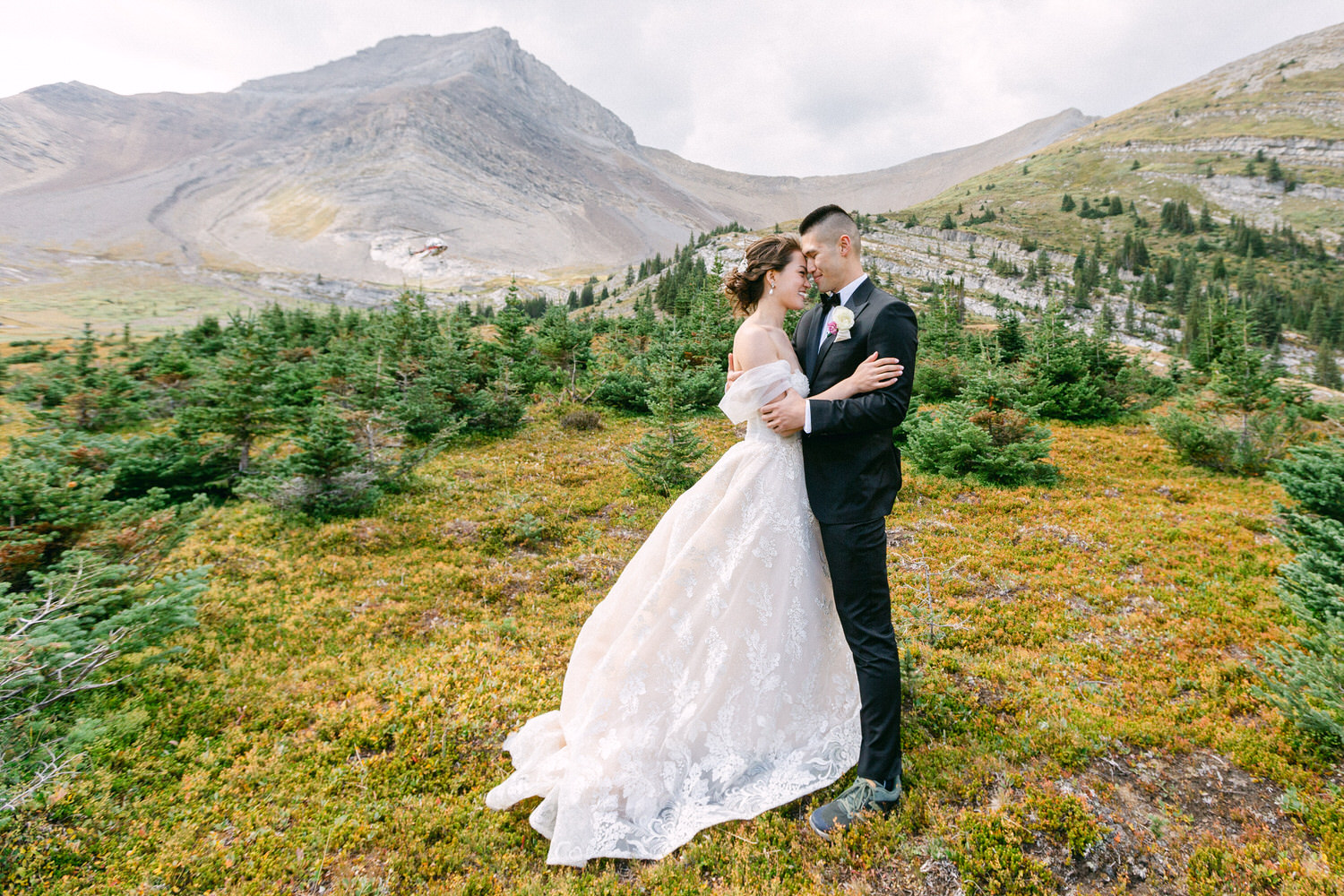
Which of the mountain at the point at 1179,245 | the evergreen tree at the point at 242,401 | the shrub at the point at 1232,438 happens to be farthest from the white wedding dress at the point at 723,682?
the mountain at the point at 1179,245

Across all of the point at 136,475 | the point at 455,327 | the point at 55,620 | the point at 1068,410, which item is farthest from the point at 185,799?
the point at 1068,410

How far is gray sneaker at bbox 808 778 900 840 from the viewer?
3.82 metres

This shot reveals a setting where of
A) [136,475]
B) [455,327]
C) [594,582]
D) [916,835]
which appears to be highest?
[455,327]

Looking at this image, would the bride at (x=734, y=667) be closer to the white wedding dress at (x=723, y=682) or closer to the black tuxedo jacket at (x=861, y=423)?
the white wedding dress at (x=723, y=682)

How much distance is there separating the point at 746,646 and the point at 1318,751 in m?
4.86

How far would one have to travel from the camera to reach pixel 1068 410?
18984mm

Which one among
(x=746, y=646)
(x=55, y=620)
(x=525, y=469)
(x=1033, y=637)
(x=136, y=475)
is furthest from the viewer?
(x=525, y=469)

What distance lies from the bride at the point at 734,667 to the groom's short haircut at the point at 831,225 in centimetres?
21

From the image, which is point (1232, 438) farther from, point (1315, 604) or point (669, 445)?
point (669, 445)

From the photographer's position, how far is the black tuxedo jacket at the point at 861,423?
361cm

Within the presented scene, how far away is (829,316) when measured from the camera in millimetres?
4121

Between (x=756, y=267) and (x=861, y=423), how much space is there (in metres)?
1.58

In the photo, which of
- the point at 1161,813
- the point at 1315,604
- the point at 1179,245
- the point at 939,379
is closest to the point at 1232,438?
the point at 939,379

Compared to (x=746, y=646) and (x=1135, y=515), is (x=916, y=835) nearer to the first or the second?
(x=746, y=646)
